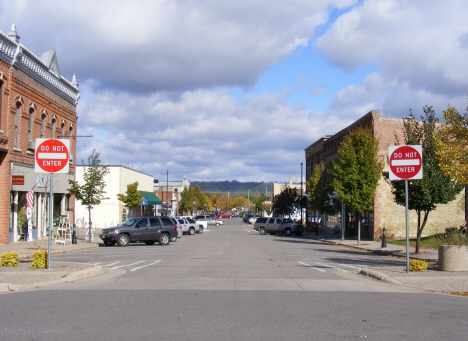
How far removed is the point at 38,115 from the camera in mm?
28844

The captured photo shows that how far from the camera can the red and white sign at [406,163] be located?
1343 centimetres

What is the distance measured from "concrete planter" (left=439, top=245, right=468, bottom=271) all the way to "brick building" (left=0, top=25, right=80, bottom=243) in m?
21.1

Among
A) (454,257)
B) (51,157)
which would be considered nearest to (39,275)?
(51,157)

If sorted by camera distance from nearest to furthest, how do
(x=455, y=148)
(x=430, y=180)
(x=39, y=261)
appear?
(x=39, y=261) → (x=455, y=148) → (x=430, y=180)

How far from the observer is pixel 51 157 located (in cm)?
1320

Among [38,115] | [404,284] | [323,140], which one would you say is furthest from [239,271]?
[323,140]

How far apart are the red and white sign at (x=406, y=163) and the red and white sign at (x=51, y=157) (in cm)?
939

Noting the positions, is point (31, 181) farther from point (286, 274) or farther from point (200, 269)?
point (286, 274)

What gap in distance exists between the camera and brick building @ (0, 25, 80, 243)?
2472 centimetres

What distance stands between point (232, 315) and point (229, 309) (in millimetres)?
505

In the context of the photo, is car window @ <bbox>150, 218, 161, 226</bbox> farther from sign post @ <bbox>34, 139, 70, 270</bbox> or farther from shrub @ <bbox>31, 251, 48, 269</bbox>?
sign post @ <bbox>34, 139, 70, 270</bbox>

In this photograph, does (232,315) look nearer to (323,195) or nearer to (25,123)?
(25,123)

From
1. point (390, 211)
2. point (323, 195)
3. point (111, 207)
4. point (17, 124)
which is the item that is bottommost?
point (111, 207)

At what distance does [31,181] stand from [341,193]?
19.4m
